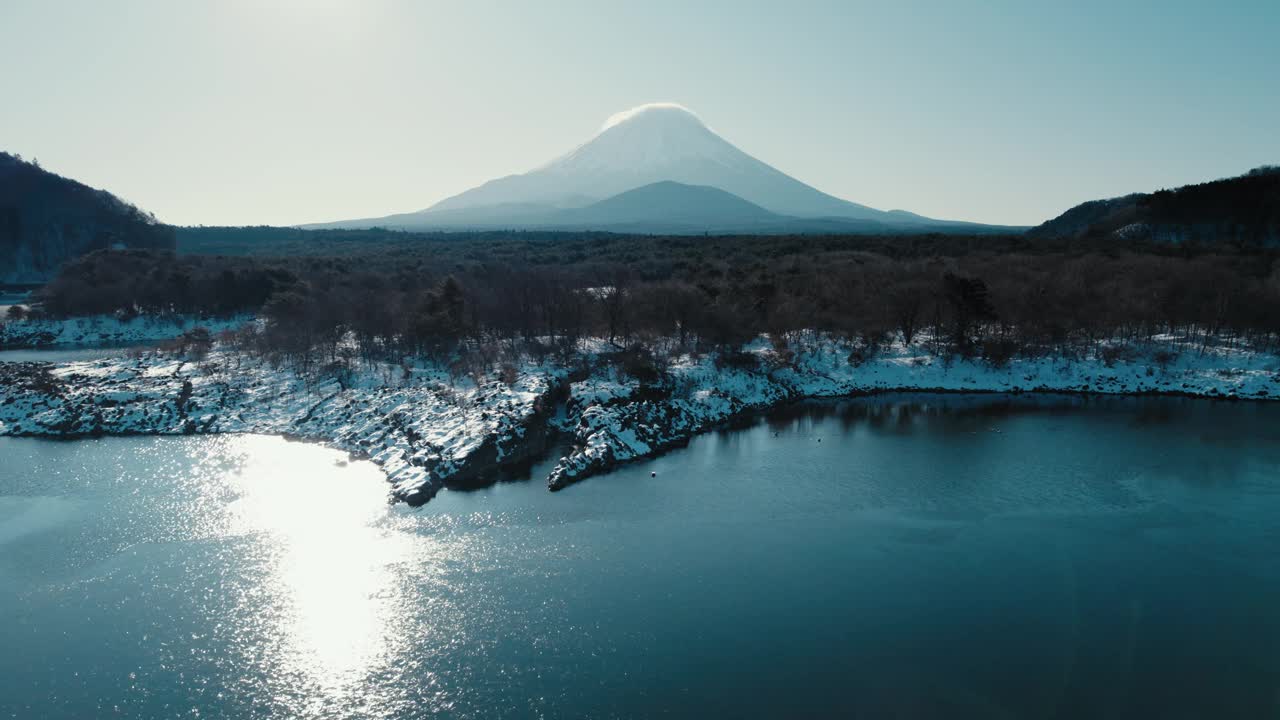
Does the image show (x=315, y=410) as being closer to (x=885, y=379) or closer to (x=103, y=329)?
(x=885, y=379)

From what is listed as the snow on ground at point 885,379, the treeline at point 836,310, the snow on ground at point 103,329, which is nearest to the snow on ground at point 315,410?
the snow on ground at point 885,379

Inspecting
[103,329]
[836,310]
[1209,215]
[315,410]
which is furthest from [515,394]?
[1209,215]

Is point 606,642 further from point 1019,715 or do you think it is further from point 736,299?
point 736,299

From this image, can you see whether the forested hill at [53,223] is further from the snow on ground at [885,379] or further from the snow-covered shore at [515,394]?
the snow on ground at [885,379]

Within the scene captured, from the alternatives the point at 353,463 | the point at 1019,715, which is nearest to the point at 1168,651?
the point at 1019,715

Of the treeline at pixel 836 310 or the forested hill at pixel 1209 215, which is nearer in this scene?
the treeline at pixel 836 310

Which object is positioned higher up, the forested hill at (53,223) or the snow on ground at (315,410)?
the forested hill at (53,223)
